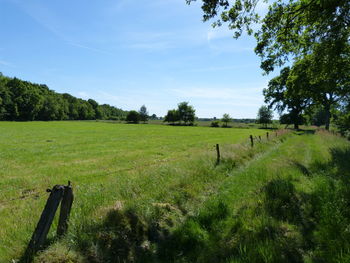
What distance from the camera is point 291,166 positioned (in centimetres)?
1001

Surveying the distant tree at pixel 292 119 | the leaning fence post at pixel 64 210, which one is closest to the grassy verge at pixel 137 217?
the leaning fence post at pixel 64 210

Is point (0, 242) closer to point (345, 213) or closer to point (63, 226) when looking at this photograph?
point (63, 226)

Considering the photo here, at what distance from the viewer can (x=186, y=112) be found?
358ft

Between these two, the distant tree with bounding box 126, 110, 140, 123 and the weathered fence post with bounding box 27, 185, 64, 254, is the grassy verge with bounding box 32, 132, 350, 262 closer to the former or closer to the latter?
the weathered fence post with bounding box 27, 185, 64, 254

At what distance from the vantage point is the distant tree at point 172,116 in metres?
111

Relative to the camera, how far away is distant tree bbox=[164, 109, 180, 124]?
11062 cm

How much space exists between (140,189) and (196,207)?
1928 millimetres

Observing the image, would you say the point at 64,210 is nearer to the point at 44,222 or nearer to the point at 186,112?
the point at 44,222

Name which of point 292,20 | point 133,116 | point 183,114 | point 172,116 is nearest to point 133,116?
point 133,116

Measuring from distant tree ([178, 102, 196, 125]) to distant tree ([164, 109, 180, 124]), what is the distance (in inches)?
72.5

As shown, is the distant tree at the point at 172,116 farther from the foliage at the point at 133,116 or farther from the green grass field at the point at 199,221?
the green grass field at the point at 199,221

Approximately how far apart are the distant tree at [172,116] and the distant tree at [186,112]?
184 centimetres

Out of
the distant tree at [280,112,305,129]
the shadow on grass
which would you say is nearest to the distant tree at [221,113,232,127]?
the distant tree at [280,112,305,129]

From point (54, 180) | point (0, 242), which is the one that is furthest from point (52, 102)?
point (0, 242)
